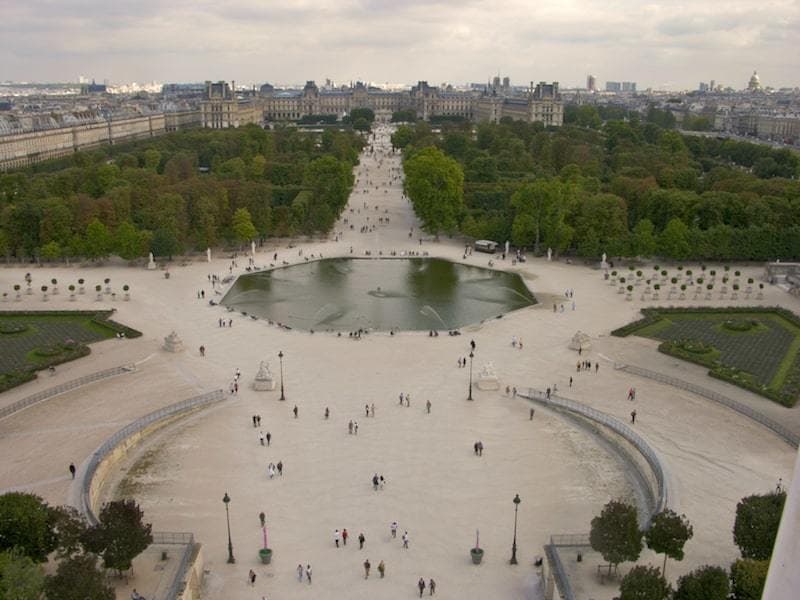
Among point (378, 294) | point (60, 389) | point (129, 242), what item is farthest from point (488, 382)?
point (129, 242)

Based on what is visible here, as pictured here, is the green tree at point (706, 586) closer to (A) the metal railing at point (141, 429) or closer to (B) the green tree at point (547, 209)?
(A) the metal railing at point (141, 429)

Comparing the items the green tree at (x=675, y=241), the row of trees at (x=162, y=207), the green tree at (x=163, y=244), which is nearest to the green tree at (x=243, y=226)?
the row of trees at (x=162, y=207)

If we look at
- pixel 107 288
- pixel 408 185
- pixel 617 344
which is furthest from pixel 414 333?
pixel 408 185

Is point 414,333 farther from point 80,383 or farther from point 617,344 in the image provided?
point 80,383

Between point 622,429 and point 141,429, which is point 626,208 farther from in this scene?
point 141,429

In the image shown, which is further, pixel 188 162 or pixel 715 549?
pixel 188 162

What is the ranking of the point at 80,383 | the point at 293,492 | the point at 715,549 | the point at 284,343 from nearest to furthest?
the point at 715,549
the point at 293,492
the point at 80,383
the point at 284,343

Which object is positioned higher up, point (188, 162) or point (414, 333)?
point (188, 162)
